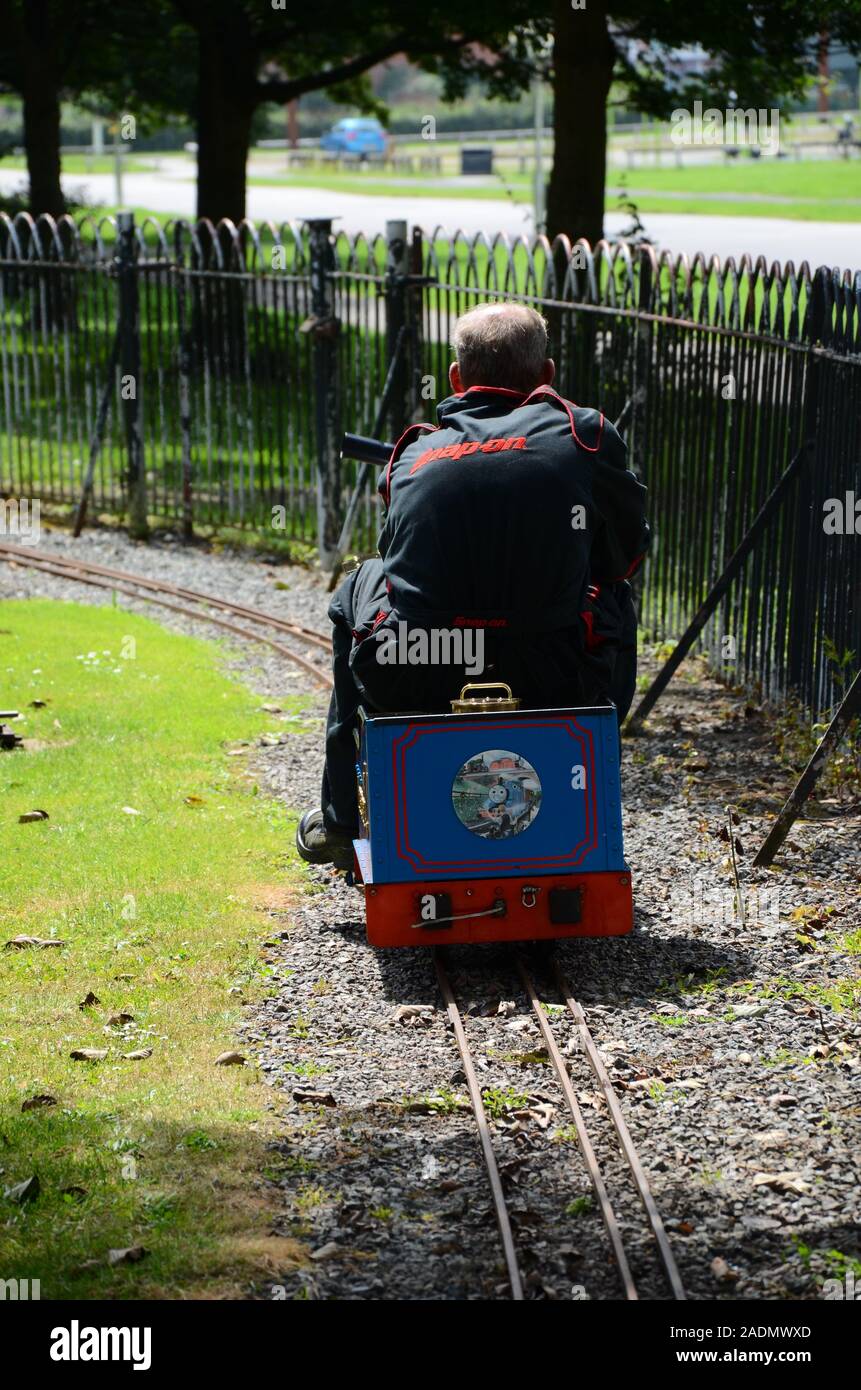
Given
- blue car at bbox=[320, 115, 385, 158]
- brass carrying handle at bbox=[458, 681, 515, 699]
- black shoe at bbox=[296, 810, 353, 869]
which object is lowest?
black shoe at bbox=[296, 810, 353, 869]

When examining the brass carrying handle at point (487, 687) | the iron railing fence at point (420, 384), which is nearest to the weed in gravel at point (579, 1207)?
the brass carrying handle at point (487, 687)

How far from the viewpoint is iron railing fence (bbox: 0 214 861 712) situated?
325 inches

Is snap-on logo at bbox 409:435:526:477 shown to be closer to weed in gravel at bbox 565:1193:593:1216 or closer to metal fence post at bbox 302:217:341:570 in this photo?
weed in gravel at bbox 565:1193:593:1216

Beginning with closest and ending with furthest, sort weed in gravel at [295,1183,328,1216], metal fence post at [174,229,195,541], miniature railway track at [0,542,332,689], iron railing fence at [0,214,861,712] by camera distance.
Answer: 1. weed in gravel at [295,1183,328,1216]
2. iron railing fence at [0,214,861,712]
3. miniature railway track at [0,542,332,689]
4. metal fence post at [174,229,195,541]

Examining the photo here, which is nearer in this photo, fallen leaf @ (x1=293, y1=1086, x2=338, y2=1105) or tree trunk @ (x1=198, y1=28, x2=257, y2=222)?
fallen leaf @ (x1=293, y1=1086, x2=338, y2=1105)

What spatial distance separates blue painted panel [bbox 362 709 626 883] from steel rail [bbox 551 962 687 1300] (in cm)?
43

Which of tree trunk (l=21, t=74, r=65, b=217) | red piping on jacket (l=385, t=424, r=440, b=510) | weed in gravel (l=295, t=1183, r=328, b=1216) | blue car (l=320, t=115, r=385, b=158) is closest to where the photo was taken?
weed in gravel (l=295, t=1183, r=328, b=1216)

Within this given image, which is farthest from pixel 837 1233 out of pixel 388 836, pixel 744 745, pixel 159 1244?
pixel 744 745

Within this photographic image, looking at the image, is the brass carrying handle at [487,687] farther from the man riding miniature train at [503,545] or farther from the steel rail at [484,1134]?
the steel rail at [484,1134]

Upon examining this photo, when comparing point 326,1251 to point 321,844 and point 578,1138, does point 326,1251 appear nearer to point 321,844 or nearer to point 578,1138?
point 578,1138

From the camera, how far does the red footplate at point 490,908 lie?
18.4ft

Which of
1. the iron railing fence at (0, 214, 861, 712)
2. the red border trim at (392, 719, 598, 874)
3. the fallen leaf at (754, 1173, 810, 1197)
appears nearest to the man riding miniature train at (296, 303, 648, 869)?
the red border trim at (392, 719, 598, 874)

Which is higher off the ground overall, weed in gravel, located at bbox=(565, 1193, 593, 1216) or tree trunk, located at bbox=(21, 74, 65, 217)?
tree trunk, located at bbox=(21, 74, 65, 217)

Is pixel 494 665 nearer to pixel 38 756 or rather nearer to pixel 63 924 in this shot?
pixel 63 924
